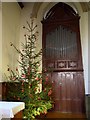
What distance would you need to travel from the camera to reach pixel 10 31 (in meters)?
4.88

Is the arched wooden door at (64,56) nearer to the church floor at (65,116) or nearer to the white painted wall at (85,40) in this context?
the white painted wall at (85,40)

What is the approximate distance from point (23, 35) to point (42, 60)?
909 millimetres

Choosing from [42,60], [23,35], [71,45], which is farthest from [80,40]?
[23,35]

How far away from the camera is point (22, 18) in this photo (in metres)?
5.72

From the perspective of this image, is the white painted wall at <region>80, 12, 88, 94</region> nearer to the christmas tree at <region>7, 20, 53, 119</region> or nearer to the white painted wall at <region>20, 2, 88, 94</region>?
the white painted wall at <region>20, 2, 88, 94</region>

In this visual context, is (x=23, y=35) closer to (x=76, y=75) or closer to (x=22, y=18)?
(x=22, y=18)

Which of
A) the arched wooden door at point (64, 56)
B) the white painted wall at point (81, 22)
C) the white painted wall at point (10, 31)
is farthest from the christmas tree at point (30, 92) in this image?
the white painted wall at point (81, 22)

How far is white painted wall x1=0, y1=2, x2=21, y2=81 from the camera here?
4438mm

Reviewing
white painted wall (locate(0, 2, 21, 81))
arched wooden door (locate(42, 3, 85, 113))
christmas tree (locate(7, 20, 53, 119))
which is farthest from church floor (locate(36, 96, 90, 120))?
white painted wall (locate(0, 2, 21, 81))

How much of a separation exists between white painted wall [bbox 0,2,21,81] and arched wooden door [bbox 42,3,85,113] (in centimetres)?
83

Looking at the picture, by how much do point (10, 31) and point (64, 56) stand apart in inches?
66.0

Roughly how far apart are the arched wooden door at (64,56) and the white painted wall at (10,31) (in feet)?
2.73

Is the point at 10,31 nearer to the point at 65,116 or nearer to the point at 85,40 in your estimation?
the point at 85,40

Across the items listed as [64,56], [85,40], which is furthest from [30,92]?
[85,40]
